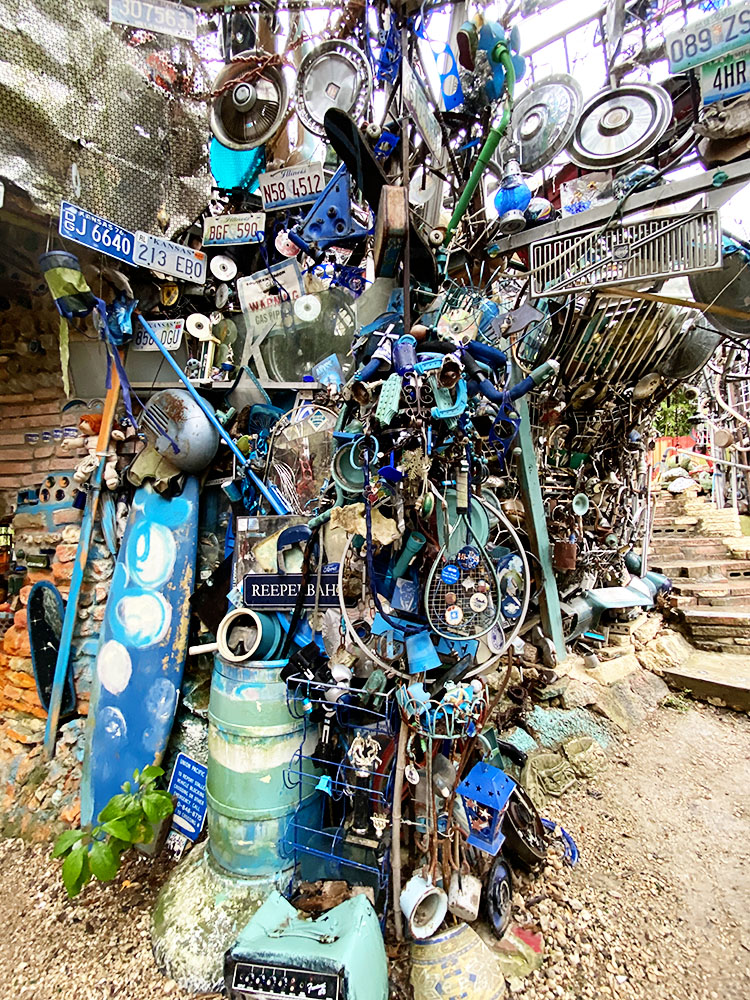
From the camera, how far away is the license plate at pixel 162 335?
4.50 meters

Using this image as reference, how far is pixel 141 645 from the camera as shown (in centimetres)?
403

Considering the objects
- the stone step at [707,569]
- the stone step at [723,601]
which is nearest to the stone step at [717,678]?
the stone step at [723,601]

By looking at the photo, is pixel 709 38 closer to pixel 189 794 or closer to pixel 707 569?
pixel 189 794

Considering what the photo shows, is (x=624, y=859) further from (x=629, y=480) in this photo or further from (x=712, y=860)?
(x=629, y=480)

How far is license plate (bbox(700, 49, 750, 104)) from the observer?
317 centimetres

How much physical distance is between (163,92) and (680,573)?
431 inches

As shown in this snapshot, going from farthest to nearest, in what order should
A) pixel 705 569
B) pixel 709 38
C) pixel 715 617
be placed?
pixel 705 569 → pixel 715 617 → pixel 709 38

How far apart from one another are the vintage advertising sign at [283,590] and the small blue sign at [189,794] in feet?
5.11


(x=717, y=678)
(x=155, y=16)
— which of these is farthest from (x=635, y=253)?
(x=717, y=678)

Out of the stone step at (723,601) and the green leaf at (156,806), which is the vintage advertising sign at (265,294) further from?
the stone step at (723,601)

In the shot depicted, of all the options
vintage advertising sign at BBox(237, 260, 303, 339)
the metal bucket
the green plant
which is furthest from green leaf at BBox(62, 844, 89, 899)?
vintage advertising sign at BBox(237, 260, 303, 339)

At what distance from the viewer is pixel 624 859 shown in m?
3.83

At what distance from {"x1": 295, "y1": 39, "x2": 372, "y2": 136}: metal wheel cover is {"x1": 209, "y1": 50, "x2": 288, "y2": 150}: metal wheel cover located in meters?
0.26

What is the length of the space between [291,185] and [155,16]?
5.03ft
